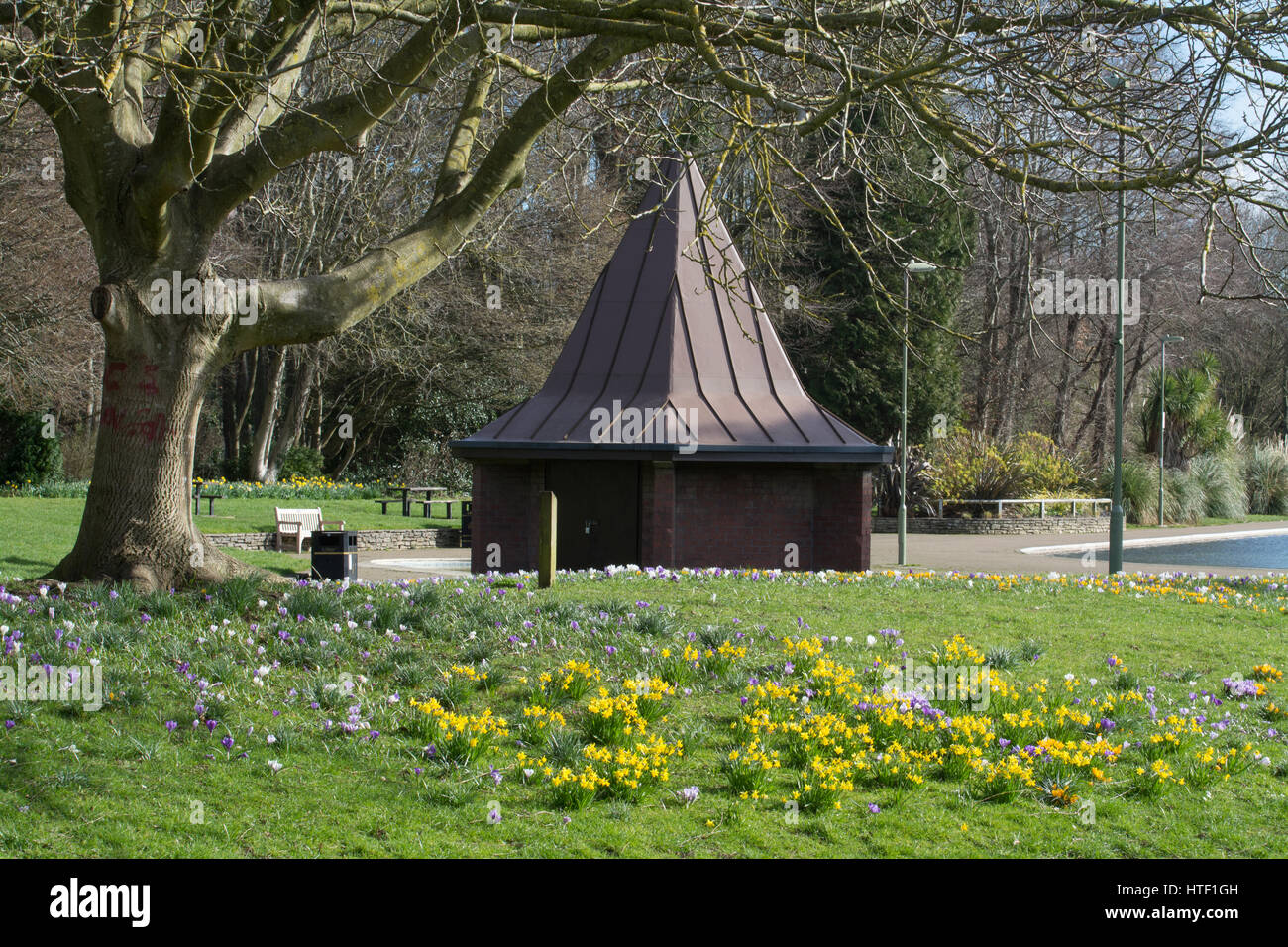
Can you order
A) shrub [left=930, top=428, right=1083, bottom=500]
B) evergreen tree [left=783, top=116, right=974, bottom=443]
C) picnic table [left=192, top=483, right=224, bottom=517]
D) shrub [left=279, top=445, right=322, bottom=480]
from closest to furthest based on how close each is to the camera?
picnic table [left=192, top=483, right=224, bottom=517], shrub [left=279, top=445, right=322, bottom=480], shrub [left=930, top=428, right=1083, bottom=500], evergreen tree [left=783, top=116, right=974, bottom=443]

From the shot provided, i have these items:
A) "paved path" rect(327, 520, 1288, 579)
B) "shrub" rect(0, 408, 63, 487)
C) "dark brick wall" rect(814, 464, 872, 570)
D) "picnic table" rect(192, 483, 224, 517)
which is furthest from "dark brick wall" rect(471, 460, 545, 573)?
"shrub" rect(0, 408, 63, 487)

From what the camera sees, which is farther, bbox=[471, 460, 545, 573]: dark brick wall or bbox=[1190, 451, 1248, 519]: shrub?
bbox=[1190, 451, 1248, 519]: shrub

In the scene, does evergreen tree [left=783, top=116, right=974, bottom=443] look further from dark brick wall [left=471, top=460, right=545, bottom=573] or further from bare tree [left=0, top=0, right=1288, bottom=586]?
bare tree [left=0, top=0, right=1288, bottom=586]

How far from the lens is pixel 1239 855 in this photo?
5324mm

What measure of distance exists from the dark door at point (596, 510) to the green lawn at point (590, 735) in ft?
21.5

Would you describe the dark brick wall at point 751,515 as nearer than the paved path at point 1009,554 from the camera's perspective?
Yes

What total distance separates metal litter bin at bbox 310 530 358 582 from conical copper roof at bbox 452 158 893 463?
8.55 ft

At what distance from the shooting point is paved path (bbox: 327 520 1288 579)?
69.6 feet

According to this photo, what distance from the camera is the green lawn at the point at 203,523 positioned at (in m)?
17.1

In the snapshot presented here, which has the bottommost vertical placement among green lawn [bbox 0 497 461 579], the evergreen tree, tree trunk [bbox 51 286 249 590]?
green lawn [bbox 0 497 461 579]

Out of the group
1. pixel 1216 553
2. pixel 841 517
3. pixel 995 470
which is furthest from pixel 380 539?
pixel 1216 553

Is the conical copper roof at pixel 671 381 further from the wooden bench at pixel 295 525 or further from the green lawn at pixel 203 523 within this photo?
the wooden bench at pixel 295 525

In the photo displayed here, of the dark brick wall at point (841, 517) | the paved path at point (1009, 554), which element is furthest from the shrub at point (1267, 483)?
the dark brick wall at point (841, 517)

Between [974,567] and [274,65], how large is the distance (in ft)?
56.5
